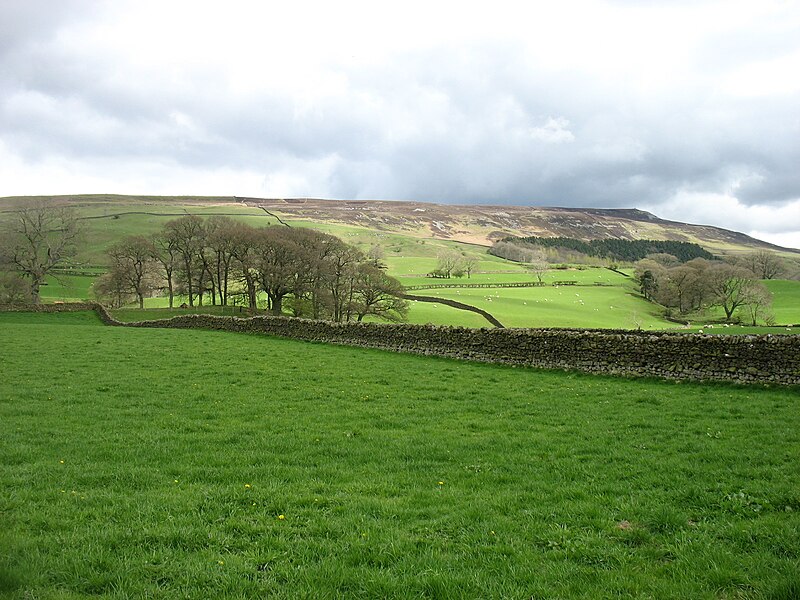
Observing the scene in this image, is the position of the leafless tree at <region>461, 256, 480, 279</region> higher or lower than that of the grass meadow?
higher

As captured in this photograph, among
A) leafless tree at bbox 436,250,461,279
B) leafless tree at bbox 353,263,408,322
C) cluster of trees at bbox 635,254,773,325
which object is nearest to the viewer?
leafless tree at bbox 353,263,408,322

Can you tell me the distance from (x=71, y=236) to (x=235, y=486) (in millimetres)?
61094

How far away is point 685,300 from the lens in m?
81.8

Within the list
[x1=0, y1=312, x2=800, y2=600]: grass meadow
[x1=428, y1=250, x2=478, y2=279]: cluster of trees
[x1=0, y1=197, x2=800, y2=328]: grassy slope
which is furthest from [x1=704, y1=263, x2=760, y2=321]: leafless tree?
[x1=0, y1=312, x2=800, y2=600]: grass meadow

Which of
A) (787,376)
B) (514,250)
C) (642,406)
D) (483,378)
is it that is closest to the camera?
(642,406)

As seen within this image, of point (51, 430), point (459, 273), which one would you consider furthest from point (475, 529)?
point (459, 273)

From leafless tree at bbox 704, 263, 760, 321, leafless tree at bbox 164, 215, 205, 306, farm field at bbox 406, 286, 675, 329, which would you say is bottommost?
farm field at bbox 406, 286, 675, 329

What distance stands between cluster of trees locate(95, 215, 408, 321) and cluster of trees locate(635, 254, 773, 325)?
47939 millimetres

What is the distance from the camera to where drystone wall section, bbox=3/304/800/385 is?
15111 millimetres

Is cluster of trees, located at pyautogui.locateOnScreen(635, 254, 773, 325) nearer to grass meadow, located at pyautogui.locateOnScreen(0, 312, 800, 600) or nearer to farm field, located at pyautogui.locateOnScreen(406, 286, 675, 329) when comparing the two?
farm field, located at pyautogui.locateOnScreen(406, 286, 675, 329)

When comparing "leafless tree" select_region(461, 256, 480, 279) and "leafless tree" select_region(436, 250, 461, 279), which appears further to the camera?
"leafless tree" select_region(461, 256, 480, 279)

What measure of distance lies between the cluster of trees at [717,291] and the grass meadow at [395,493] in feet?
220

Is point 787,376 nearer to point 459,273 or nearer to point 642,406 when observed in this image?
point 642,406

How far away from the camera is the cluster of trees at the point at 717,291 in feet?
230
